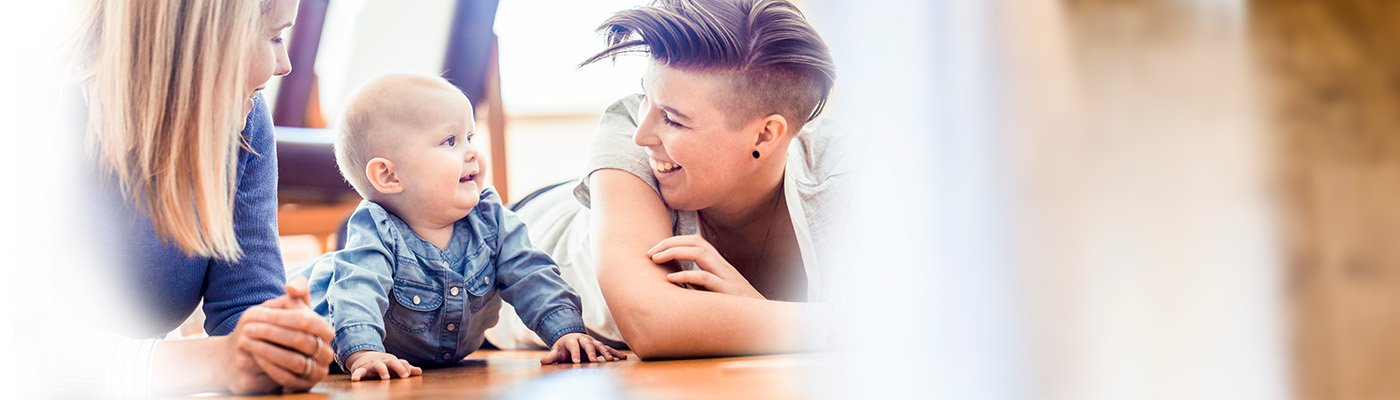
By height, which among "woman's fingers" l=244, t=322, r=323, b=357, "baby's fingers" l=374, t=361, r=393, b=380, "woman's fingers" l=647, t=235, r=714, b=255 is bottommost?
"baby's fingers" l=374, t=361, r=393, b=380

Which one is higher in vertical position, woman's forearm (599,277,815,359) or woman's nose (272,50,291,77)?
woman's nose (272,50,291,77)

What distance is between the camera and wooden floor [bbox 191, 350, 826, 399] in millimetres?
A: 591

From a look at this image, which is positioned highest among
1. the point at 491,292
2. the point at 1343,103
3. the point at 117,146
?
the point at 1343,103

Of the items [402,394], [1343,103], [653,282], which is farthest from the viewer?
[653,282]

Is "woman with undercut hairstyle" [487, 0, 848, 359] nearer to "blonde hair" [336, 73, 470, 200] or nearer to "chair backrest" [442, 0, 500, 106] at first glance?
"blonde hair" [336, 73, 470, 200]

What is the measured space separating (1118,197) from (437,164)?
0.65 meters

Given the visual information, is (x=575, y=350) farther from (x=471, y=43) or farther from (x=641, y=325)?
(x=471, y=43)

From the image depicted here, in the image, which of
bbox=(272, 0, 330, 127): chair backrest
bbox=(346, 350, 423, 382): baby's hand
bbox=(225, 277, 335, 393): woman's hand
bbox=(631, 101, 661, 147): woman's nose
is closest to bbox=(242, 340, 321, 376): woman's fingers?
bbox=(225, 277, 335, 393): woman's hand

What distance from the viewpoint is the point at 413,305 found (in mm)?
848

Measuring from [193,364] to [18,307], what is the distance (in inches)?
4.1

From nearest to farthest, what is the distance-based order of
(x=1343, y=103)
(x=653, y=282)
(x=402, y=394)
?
(x=1343, y=103) → (x=402, y=394) → (x=653, y=282)

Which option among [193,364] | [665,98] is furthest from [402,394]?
[665,98]

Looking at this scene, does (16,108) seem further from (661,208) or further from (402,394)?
(661,208)

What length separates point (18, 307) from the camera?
2.16ft
